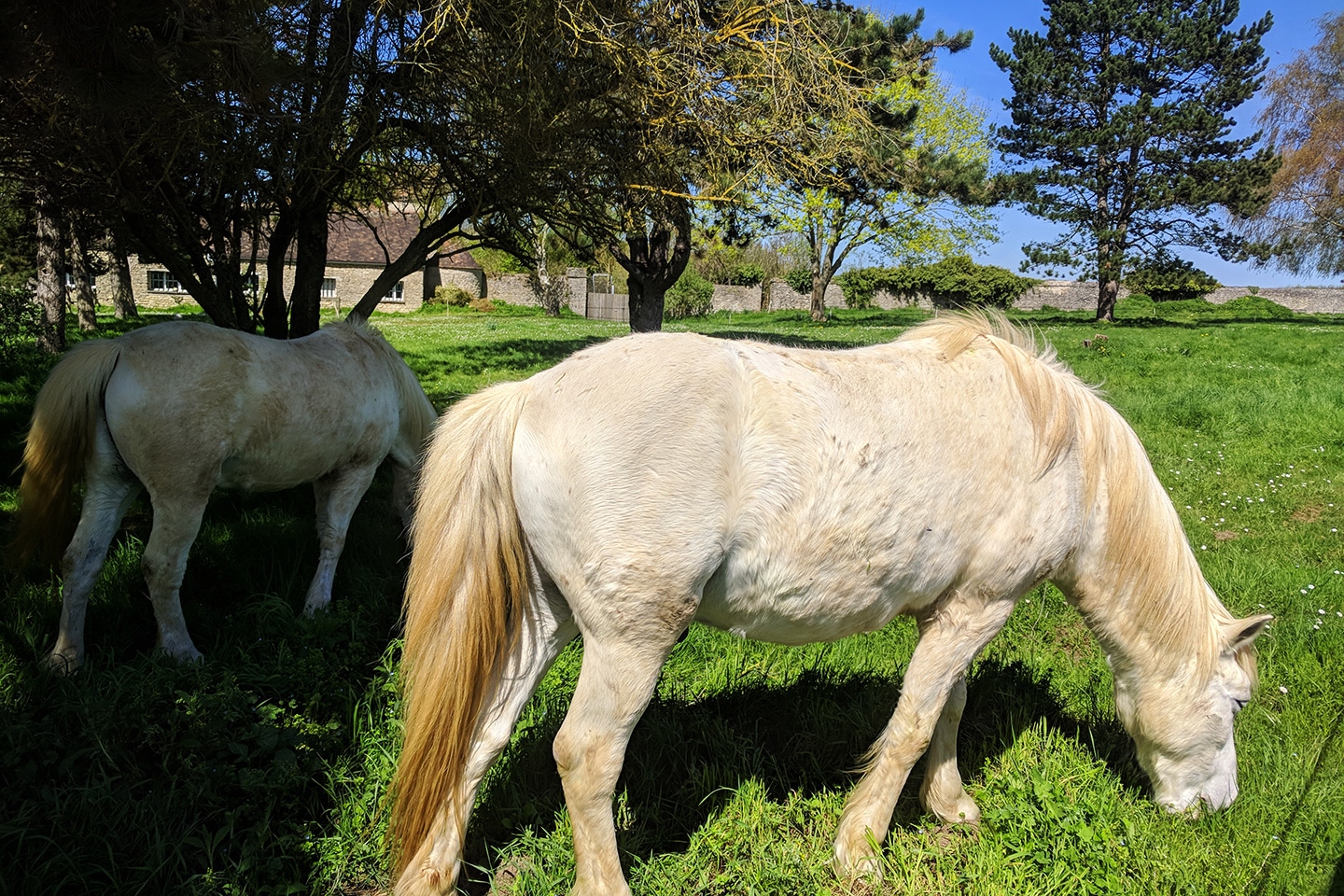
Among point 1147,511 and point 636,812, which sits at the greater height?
point 1147,511

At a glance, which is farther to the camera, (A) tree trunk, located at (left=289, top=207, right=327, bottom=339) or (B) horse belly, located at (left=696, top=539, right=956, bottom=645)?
(A) tree trunk, located at (left=289, top=207, right=327, bottom=339)

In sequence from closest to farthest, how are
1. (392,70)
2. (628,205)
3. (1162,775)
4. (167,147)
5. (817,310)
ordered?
(1162,775) < (167,147) < (392,70) < (628,205) < (817,310)

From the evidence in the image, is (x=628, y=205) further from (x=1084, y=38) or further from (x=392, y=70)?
(x=1084, y=38)

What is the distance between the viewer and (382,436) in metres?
4.52

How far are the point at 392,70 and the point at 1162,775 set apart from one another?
589cm

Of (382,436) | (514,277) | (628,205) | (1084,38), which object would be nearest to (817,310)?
(1084,38)

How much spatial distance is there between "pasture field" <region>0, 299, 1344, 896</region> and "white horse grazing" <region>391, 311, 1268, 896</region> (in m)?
0.27

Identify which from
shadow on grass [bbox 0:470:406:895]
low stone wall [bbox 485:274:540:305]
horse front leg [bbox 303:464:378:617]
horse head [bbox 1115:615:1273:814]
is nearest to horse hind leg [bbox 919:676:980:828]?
horse head [bbox 1115:615:1273:814]

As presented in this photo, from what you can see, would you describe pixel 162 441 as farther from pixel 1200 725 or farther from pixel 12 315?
pixel 12 315

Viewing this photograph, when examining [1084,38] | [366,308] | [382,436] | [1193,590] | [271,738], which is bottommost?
[271,738]

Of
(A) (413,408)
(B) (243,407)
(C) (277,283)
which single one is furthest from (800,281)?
(B) (243,407)

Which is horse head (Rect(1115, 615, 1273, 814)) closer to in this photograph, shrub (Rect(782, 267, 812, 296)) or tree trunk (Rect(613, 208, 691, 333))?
tree trunk (Rect(613, 208, 691, 333))

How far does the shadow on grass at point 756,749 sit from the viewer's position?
8.98ft

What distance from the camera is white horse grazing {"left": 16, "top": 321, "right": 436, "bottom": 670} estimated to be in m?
3.35
